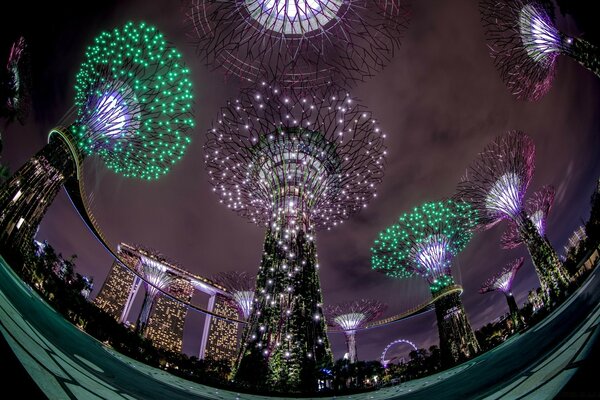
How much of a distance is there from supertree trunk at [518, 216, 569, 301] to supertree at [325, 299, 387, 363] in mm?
16894

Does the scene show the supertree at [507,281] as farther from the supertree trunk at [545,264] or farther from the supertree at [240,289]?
the supertree at [240,289]

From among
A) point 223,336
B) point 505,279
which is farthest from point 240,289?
point 223,336

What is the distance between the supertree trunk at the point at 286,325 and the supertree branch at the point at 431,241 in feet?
28.0

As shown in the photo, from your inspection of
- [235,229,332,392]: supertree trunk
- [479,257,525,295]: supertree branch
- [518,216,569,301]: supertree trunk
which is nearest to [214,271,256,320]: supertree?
[235,229,332,392]: supertree trunk

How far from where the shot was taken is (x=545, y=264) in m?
12.2

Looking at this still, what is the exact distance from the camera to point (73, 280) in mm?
17484

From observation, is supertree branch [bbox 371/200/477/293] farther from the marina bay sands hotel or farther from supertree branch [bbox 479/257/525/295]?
the marina bay sands hotel

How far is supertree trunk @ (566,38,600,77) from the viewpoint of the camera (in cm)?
729

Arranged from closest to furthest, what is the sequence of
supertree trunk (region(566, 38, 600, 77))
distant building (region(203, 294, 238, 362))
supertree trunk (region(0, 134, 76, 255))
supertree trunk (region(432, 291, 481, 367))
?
supertree trunk (region(566, 38, 600, 77)) → supertree trunk (region(0, 134, 76, 255)) → supertree trunk (region(432, 291, 481, 367)) → distant building (region(203, 294, 238, 362))

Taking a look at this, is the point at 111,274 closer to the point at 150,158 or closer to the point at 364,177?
the point at 150,158

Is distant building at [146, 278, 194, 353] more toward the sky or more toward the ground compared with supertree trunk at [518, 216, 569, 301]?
more toward the sky

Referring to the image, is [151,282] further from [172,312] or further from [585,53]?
[172,312]

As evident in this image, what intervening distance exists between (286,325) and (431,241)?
11.0 meters

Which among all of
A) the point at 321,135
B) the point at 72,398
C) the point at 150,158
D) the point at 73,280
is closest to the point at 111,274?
the point at 73,280
